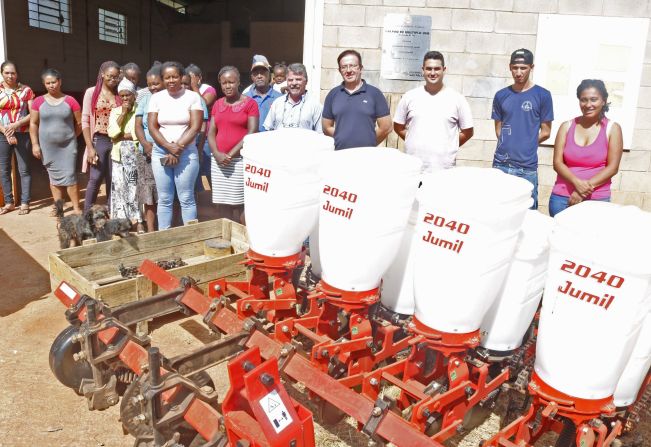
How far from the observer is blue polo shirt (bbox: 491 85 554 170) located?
4156 millimetres

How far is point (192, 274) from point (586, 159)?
2.91 meters

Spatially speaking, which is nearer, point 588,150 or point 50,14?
point 588,150

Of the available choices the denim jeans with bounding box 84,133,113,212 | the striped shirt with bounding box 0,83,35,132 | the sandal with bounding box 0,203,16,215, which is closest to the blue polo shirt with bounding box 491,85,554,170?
the denim jeans with bounding box 84,133,113,212

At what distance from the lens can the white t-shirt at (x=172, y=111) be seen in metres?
4.96

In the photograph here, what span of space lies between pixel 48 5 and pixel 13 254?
10662 millimetres

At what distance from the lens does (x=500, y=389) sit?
301cm

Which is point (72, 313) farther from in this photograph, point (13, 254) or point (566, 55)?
point (566, 55)

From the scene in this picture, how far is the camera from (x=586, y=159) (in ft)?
12.2

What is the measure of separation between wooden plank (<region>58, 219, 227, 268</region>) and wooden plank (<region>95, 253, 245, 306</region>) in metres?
0.67

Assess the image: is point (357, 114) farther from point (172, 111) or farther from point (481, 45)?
point (481, 45)

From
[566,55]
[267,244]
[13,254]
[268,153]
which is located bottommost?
[13,254]

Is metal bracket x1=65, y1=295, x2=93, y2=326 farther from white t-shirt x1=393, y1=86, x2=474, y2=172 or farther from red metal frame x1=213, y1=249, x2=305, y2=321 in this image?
white t-shirt x1=393, y1=86, x2=474, y2=172

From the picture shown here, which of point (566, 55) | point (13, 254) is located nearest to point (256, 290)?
point (13, 254)

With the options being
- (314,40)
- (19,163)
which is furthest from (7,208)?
(314,40)
